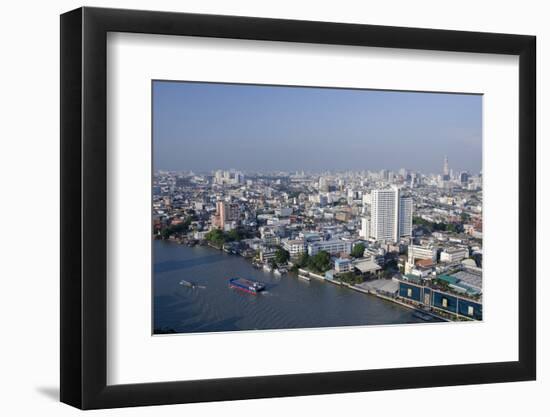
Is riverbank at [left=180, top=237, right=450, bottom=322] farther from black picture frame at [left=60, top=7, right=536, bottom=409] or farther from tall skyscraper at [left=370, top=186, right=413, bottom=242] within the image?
black picture frame at [left=60, top=7, right=536, bottom=409]

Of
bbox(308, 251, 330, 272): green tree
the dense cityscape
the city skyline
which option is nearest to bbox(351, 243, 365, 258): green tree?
the dense cityscape

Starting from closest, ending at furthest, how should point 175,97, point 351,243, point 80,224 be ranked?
point 80,224 → point 175,97 → point 351,243

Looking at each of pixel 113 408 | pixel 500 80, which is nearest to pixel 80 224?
pixel 113 408

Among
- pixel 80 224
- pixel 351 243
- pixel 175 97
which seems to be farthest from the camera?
pixel 351 243

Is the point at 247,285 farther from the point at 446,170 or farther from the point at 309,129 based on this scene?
the point at 446,170

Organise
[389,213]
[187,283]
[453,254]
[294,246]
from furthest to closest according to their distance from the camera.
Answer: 1. [453,254]
2. [389,213]
3. [294,246]
4. [187,283]

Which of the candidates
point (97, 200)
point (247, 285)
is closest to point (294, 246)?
point (247, 285)

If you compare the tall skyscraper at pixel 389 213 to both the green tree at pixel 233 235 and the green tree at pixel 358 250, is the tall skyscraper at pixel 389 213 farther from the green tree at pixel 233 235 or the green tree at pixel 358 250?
the green tree at pixel 233 235

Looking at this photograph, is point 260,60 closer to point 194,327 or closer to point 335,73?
point 335,73
